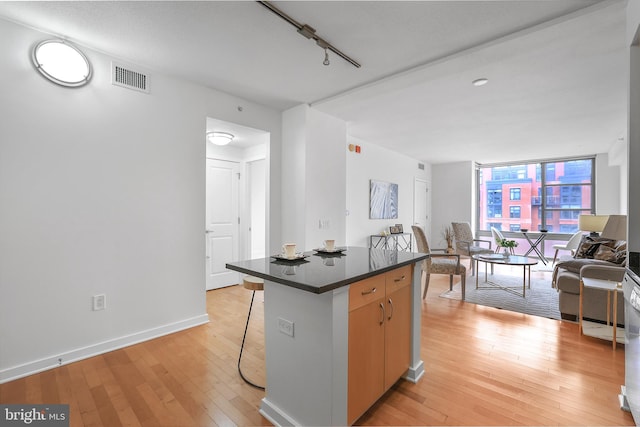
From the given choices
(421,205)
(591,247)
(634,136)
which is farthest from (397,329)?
(421,205)

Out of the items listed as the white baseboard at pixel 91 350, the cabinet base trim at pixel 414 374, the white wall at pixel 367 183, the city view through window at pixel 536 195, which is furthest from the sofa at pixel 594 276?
the city view through window at pixel 536 195

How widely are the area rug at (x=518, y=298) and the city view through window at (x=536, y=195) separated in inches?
129

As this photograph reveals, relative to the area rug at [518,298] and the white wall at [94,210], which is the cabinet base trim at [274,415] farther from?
the area rug at [518,298]

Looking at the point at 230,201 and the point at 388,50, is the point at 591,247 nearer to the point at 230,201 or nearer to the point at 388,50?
the point at 388,50

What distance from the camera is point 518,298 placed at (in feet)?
13.3

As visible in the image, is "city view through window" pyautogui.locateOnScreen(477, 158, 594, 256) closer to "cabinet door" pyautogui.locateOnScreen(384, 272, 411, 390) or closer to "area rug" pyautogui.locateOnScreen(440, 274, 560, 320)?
"area rug" pyautogui.locateOnScreen(440, 274, 560, 320)

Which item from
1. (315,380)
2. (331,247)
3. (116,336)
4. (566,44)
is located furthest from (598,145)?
(116,336)

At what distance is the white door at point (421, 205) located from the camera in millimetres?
7453

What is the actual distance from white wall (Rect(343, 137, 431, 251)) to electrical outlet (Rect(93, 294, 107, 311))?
366 centimetres

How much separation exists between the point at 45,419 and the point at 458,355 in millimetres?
2834

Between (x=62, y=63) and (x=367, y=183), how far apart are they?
4.57m

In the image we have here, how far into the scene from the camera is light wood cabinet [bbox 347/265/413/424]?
1591 mm

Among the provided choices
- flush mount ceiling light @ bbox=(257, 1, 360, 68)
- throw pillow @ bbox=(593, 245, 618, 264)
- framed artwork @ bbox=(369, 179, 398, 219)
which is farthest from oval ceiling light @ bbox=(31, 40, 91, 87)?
throw pillow @ bbox=(593, 245, 618, 264)

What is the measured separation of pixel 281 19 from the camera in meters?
2.12
